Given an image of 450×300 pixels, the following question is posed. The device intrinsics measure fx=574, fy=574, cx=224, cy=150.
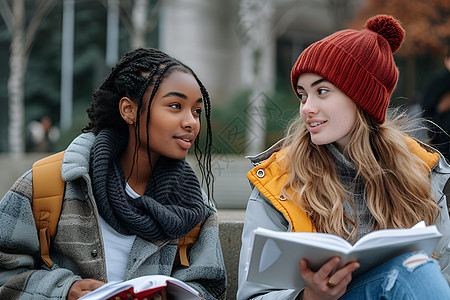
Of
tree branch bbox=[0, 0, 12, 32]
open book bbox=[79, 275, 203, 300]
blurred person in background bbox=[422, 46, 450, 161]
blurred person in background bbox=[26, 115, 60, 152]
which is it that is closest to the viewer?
open book bbox=[79, 275, 203, 300]

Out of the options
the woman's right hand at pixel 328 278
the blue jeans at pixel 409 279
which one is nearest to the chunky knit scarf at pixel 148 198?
the woman's right hand at pixel 328 278

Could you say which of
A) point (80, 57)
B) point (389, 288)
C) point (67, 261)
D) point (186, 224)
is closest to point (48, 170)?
point (67, 261)

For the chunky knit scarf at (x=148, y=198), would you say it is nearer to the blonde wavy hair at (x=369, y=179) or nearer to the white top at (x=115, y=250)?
the white top at (x=115, y=250)

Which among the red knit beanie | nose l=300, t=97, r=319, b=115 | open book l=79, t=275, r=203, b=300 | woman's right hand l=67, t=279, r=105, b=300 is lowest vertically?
woman's right hand l=67, t=279, r=105, b=300

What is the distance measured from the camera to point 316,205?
7.93 feet

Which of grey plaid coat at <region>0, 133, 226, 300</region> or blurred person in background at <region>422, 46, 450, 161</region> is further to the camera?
blurred person in background at <region>422, 46, 450, 161</region>

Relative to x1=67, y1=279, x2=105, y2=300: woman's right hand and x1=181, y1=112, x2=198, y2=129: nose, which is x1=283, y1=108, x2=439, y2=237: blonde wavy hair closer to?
x1=181, y1=112, x2=198, y2=129: nose

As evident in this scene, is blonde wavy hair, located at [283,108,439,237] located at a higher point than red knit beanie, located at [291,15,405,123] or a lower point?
lower

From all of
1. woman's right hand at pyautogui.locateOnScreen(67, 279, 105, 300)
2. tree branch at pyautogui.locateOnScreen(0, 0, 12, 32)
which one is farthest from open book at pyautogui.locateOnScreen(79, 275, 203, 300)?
tree branch at pyautogui.locateOnScreen(0, 0, 12, 32)

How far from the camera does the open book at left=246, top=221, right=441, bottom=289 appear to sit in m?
1.78

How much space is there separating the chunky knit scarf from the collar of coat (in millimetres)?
332

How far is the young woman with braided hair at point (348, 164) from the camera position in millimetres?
2443

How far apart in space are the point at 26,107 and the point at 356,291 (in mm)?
14508

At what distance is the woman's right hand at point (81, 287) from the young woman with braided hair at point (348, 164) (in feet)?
1.93
